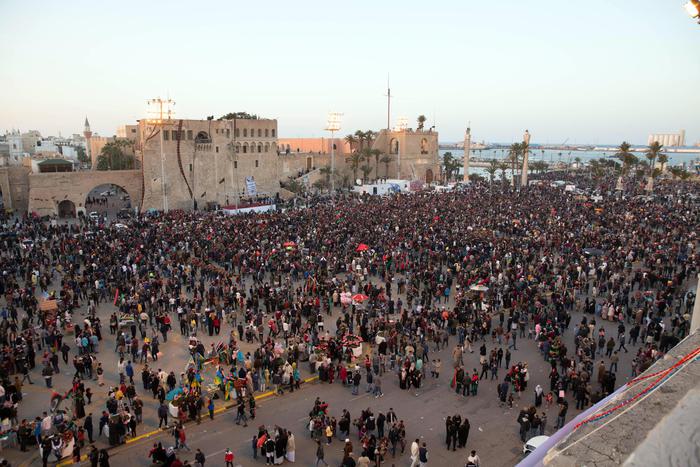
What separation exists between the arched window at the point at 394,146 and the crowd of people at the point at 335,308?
39.2 metres

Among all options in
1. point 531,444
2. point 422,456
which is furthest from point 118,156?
point 531,444

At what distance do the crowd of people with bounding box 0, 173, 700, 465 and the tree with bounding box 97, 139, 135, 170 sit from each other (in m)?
28.4

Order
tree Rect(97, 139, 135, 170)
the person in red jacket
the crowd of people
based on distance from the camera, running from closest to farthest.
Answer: the person in red jacket, the crowd of people, tree Rect(97, 139, 135, 170)

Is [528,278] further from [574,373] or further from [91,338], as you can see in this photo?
[91,338]

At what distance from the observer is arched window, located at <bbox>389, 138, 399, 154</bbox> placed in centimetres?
7369

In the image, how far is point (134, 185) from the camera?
48406 millimetres

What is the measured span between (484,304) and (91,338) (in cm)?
1444

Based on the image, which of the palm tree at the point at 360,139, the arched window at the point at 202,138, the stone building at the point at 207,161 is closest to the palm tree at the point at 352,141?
the palm tree at the point at 360,139

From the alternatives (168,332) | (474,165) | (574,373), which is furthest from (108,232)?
(474,165)

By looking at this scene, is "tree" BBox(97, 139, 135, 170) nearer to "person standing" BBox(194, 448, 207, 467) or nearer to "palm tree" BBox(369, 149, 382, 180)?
"palm tree" BBox(369, 149, 382, 180)

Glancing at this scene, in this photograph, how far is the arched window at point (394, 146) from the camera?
73.7 m

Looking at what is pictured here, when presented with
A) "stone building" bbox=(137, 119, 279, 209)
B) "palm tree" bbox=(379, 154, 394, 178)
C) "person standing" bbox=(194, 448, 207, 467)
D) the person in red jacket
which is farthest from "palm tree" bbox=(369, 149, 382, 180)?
"person standing" bbox=(194, 448, 207, 467)

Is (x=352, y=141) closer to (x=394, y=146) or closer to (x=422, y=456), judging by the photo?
(x=394, y=146)

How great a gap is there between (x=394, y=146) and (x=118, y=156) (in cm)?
3758
